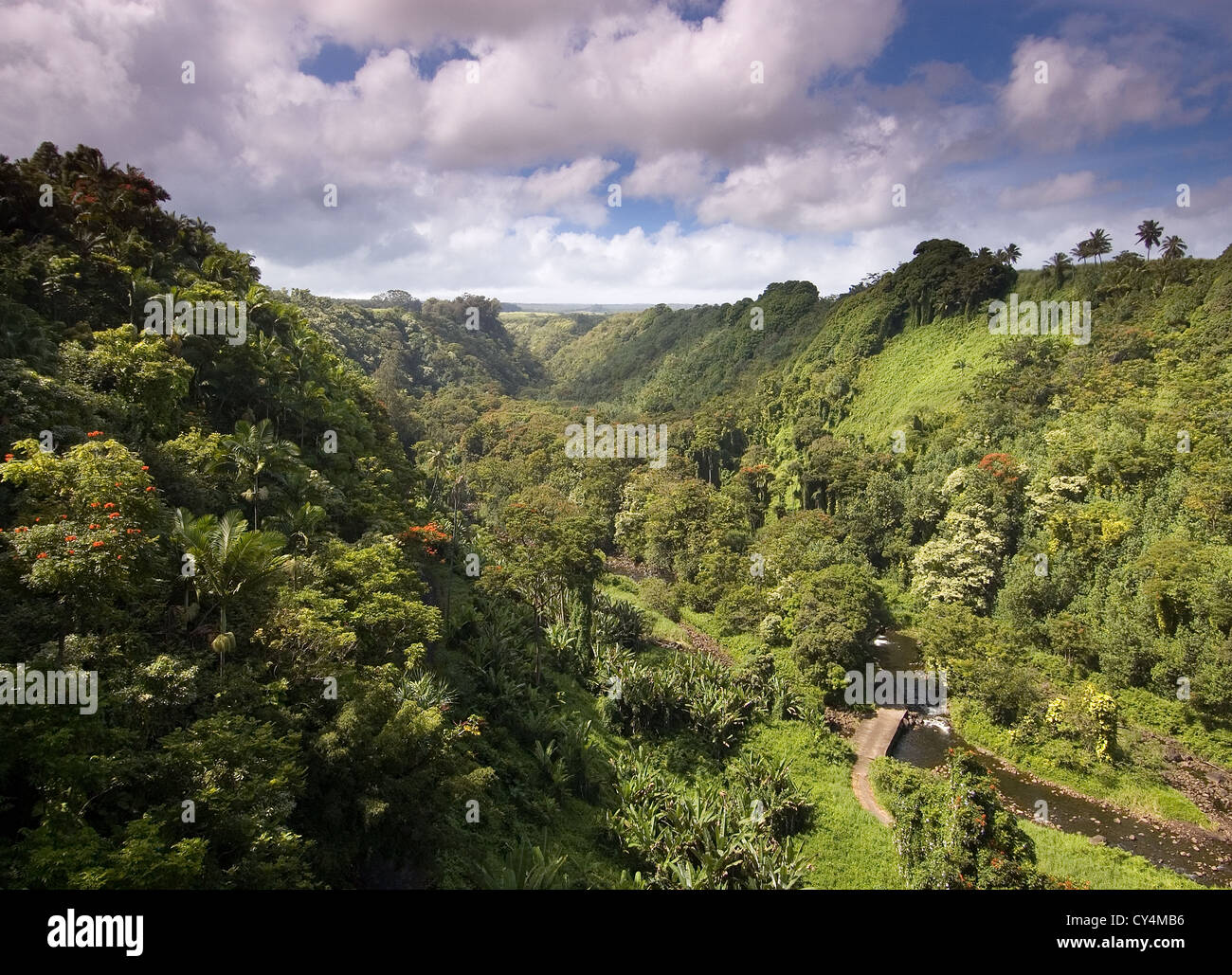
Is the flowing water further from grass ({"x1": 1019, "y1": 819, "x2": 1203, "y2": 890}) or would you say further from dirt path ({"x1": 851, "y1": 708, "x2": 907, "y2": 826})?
grass ({"x1": 1019, "y1": 819, "x2": 1203, "y2": 890})

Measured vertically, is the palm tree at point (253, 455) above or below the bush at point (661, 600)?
above

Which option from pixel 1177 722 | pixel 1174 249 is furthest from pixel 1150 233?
pixel 1177 722

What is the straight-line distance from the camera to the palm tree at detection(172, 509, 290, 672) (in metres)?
13.6

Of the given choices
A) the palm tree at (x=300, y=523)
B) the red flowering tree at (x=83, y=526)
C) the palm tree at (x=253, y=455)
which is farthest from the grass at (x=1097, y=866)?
the palm tree at (x=253, y=455)

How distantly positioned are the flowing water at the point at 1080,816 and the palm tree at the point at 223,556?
26.4 metres

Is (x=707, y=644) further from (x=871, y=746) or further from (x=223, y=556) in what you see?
(x=223, y=556)

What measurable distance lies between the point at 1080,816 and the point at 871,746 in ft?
24.6

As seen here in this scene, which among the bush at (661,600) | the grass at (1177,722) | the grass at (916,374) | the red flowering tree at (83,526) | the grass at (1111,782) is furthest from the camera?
the grass at (916,374)

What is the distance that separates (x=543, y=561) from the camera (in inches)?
1097

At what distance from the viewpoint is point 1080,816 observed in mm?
22891

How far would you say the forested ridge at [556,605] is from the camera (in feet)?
35.0

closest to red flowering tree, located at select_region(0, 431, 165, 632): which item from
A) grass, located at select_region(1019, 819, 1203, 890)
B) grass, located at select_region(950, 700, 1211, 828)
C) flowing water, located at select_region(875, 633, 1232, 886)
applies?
grass, located at select_region(1019, 819, 1203, 890)

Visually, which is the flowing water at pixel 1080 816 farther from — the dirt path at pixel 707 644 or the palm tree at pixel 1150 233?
the palm tree at pixel 1150 233

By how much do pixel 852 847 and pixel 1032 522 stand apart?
2531cm
